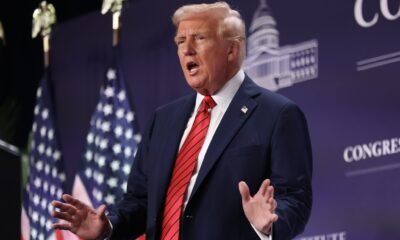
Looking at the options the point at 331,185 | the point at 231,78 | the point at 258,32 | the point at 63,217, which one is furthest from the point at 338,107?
the point at 63,217

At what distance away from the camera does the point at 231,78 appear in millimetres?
3342

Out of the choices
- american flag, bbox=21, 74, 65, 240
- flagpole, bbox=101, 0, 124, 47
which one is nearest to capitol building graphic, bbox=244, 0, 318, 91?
flagpole, bbox=101, 0, 124, 47

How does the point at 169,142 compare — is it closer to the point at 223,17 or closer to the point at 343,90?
the point at 223,17

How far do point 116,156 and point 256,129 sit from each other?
9.72ft

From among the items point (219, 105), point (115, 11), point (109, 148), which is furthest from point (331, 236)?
point (115, 11)

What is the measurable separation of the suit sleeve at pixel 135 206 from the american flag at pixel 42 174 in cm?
303

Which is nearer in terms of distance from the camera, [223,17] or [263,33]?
[223,17]

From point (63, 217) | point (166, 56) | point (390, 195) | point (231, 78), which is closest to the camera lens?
point (63, 217)

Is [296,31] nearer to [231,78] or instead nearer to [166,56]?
[166,56]

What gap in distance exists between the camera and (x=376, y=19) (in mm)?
4375

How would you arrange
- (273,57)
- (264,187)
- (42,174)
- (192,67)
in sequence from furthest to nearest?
(42,174)
(273,57)
(192,67)
(264,187)

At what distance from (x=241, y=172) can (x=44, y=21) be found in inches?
141

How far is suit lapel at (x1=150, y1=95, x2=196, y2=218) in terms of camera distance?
322cm

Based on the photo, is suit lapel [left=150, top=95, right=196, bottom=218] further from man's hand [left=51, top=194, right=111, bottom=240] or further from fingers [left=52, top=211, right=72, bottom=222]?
fingers [left=52, top=211, right=72, bottom=222]
